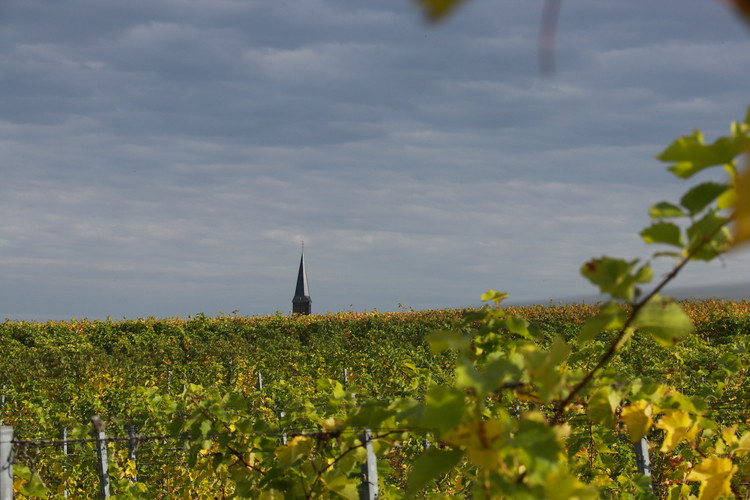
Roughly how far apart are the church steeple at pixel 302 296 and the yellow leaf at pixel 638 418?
42049 millimetres

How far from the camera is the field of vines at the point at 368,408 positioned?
1031mm

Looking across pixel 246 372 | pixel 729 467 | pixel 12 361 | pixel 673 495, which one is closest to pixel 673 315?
pixel 729 467

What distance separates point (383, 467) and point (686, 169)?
1.83 meters

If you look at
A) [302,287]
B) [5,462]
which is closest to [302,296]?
[302,287]

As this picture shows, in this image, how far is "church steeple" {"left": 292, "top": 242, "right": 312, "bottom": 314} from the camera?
143ft

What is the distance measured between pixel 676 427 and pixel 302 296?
4249cm

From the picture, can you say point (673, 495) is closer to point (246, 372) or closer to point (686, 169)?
point (686, 169)

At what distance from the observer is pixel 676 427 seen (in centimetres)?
155

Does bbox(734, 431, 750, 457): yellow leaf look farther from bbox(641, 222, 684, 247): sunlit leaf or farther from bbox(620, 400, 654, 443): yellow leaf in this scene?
bbox(641, 222, 684, 247): sunlit leaf

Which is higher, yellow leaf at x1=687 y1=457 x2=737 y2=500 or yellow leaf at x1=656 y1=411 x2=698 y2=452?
yellow leaf at x1=656 y1=411 x2=698 y2=452

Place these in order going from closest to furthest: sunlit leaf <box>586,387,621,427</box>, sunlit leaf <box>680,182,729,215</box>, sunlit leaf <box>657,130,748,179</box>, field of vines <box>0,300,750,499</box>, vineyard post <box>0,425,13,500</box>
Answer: sunlit leaf <box>657,130,748,179</box>, sunlit leaf <box>680,182,729,215</box>, field of vines <box>0,300,750,499</box>, sunlit leaf <box>586,387,621,427</box>, vineyard post <box>0,425,13,500</box>

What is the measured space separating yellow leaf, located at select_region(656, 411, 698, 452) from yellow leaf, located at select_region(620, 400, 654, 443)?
0.32 feet

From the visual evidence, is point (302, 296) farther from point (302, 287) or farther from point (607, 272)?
point (607, 272)

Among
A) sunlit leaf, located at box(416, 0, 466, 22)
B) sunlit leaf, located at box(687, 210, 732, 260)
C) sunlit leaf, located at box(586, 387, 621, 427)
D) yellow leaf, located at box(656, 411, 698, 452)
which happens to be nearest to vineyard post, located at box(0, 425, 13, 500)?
sunlit leaf, located at box(586, 387, 621, 427)
